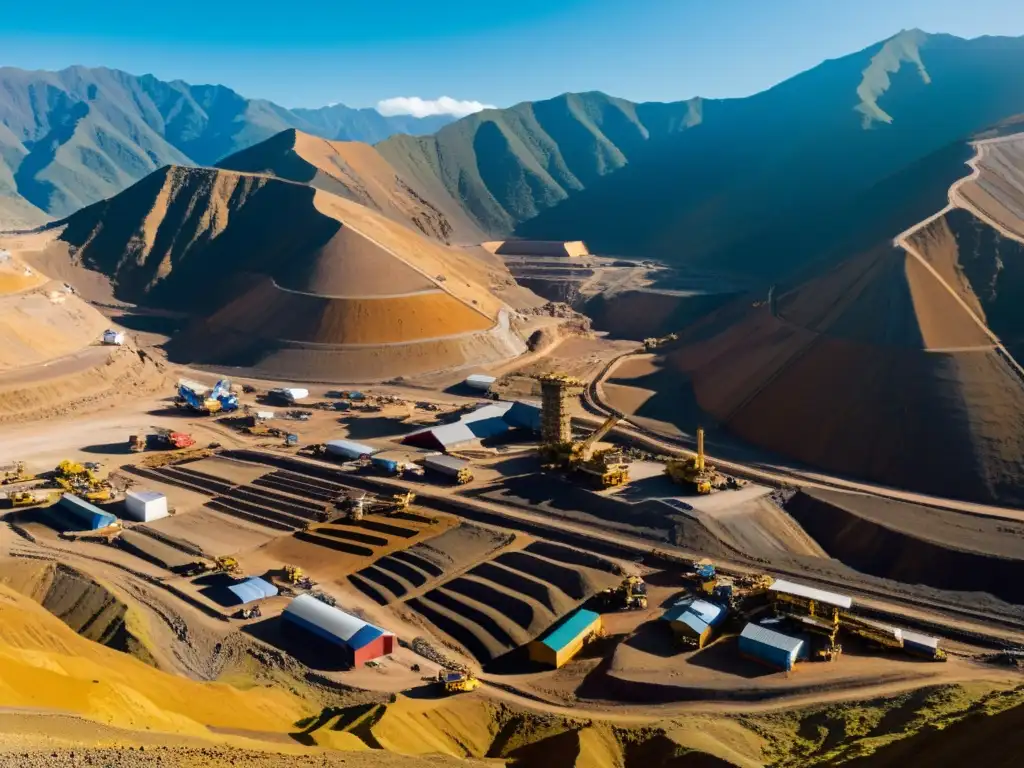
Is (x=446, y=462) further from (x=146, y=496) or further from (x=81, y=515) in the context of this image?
(x=81, y=515)

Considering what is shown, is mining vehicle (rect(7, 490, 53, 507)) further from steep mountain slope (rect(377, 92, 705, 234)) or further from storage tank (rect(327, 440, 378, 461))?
steep mountain slope (rect(377, 92, 705, 234))

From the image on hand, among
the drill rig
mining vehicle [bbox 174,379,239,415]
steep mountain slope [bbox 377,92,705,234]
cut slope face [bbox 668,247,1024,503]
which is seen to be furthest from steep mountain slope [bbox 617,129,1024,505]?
steep mountain slope [bbox 377,92,705,234]

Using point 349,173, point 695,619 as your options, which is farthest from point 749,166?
point 695,619

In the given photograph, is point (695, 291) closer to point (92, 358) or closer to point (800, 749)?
point (92, 358)

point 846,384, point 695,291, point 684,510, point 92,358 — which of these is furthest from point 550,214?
point 684,510

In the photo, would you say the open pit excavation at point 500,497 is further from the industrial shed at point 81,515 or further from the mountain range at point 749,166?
the mountain range at point 749,166

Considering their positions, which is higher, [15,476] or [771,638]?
[15,476]
